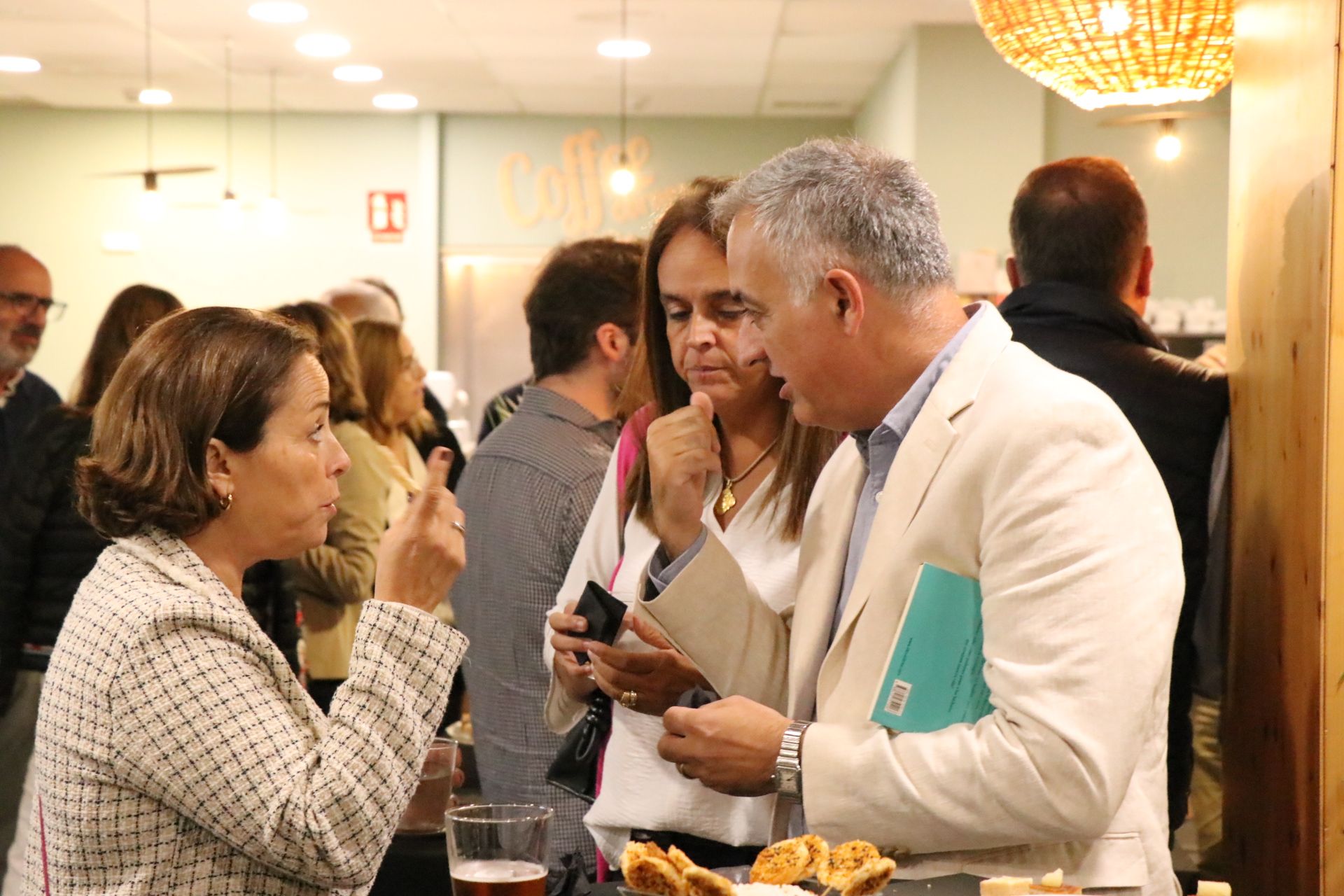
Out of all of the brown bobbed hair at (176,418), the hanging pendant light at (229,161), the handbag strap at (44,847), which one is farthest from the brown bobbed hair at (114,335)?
the hanging pendant light at (229,161)

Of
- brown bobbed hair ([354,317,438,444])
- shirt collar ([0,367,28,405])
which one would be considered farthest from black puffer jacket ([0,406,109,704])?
shirt collar ([0,367,28,405])

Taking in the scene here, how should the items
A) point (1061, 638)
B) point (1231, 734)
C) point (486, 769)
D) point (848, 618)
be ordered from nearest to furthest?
point (1061, 638) < point (848, 618) < point (1231, 734) < point (486, 769)

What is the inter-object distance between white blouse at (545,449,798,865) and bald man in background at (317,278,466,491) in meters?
2.78

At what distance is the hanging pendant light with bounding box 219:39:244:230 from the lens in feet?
30.7

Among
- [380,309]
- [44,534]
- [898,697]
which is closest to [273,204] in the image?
[380,309]

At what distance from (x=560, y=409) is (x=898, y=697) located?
138 cm

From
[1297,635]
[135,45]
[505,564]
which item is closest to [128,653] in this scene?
[505,564]

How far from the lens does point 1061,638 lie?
4.42 feet

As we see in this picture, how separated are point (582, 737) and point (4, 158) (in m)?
10.9

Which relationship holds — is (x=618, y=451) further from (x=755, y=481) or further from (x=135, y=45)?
(x=135, y=45)

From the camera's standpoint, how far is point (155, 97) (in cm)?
1042

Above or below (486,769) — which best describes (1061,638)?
above

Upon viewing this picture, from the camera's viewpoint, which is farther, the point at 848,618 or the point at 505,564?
the point at 505,564

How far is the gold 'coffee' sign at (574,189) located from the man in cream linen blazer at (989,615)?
31.9 feet
